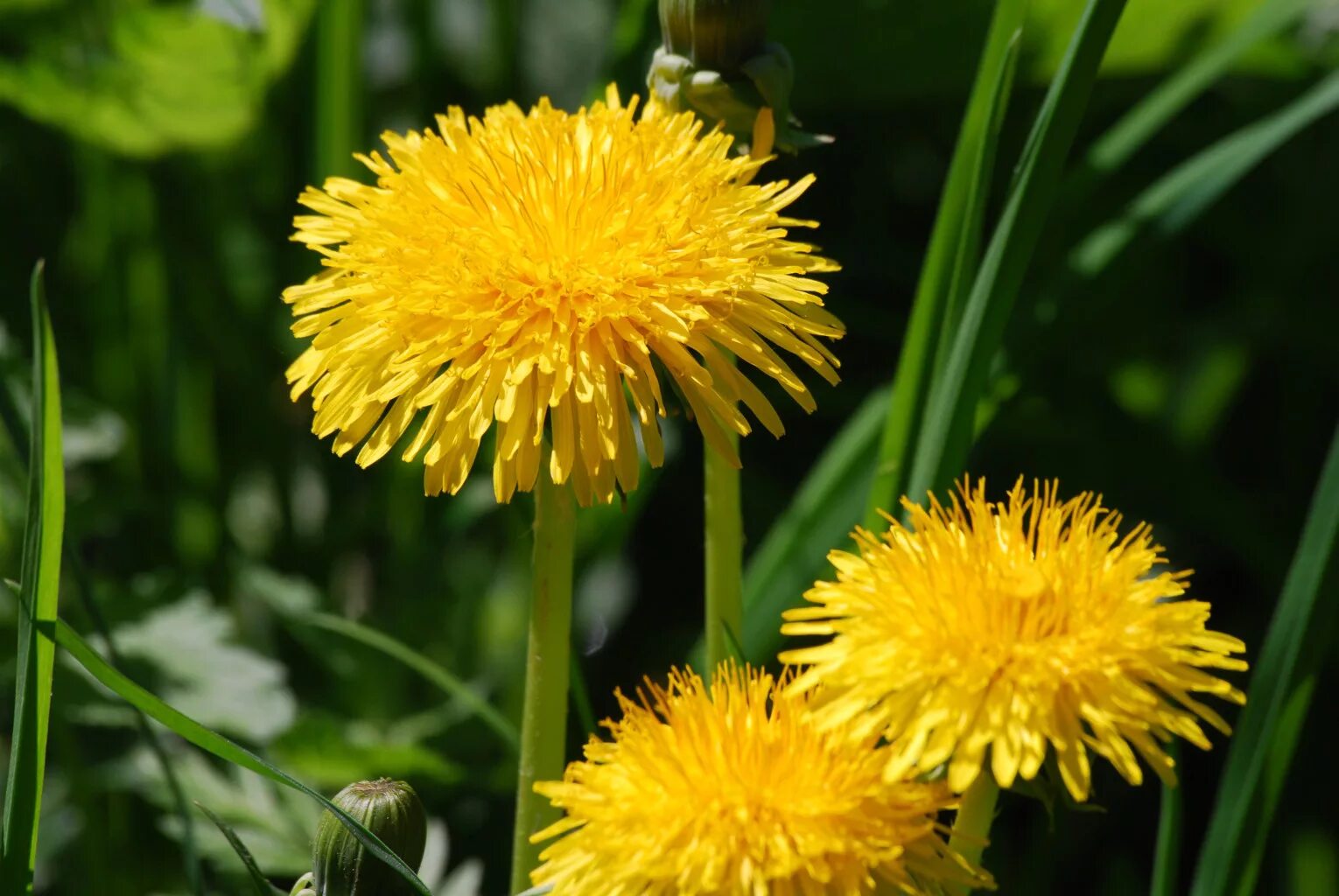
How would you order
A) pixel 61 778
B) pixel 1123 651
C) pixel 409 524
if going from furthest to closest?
1. pixel 409 524
2. pixel 61 778
3. pixel 1123 651

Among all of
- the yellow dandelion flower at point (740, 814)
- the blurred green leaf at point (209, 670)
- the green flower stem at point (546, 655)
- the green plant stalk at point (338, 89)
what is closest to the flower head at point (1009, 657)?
the yellow dandelion flower at point (740, 814)

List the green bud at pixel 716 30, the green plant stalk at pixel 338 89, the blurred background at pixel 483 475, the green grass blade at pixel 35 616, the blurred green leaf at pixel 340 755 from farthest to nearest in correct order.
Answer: the green plant stalk at pixel 338 89 → the blurred background at pixel 483 475 → the blurred green leaf at pixel 340 755 → the green bud at pixel 716 30 → the green grass blade at pixel 35 616

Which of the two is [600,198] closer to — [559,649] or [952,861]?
[559,649]

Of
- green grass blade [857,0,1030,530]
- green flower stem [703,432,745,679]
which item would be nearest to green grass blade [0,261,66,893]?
green flower stem [703,432,745,679]

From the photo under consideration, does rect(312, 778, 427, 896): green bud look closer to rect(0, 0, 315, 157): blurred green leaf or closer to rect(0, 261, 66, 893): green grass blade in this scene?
rect(0, 261, 66, 893): green grass blade

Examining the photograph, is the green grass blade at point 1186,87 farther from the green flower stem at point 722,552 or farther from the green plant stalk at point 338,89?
the green plant stalk at point 338,89

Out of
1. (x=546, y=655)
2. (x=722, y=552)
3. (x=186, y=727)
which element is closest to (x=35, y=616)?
(x=186, y=727)

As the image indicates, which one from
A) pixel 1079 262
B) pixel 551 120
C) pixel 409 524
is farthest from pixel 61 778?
pixel 1079 262
